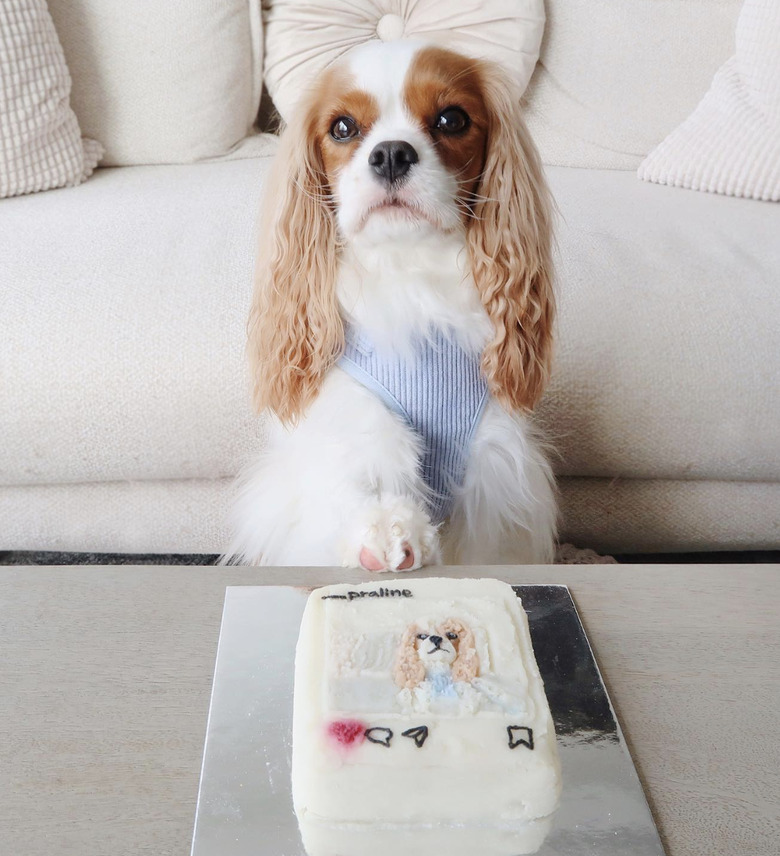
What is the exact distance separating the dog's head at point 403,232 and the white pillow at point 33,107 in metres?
0.69

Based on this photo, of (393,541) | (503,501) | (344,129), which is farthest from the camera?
(503,501)

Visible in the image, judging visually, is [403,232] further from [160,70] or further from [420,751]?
[160,70]

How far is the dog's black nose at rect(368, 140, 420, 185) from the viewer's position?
853 mm

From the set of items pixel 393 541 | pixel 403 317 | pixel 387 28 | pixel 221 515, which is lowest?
pixel 221 515

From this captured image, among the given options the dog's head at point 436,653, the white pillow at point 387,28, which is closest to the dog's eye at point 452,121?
the dog's head at point 436,653

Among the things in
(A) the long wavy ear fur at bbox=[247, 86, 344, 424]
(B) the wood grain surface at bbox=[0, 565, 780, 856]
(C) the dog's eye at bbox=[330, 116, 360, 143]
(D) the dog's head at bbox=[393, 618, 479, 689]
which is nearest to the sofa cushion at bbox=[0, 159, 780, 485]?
(A) the long wavy ear fur at bbox=[247, 86, 344, 424]

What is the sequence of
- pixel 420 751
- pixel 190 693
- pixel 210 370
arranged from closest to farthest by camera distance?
pixel 420 751 < pixel 190 693 < pixel 210 370

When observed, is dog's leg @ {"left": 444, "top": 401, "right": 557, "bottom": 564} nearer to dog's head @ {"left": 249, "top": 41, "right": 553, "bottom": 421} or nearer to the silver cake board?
dog's head @ {"left": 249, "top": 41, "right": 553, "bottom": 421}

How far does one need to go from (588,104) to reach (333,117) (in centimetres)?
100

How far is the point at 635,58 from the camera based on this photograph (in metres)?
1.72

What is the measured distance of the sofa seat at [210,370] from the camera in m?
1.15

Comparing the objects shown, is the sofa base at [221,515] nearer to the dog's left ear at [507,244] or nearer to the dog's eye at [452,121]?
the dog's left ear at [507,244]

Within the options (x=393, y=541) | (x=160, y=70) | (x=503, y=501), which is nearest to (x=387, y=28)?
(x=160, y=70)

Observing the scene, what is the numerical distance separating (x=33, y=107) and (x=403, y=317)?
3.05 feet
